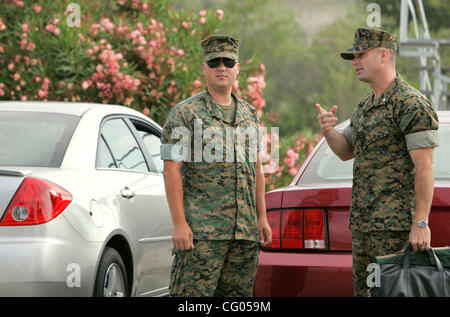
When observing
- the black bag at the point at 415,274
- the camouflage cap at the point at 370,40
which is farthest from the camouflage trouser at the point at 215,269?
the camouflage cap at the point at 370,40

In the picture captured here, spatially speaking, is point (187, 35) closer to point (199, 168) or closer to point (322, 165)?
point (322, 165)

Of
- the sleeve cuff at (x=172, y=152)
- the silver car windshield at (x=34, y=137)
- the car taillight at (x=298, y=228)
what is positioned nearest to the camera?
the sleeve cuff at (x=172, y=152)

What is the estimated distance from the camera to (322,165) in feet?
17.3

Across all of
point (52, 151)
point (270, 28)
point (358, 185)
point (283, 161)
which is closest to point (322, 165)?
point (358, 185)

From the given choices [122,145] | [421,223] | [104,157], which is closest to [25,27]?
[122,145]

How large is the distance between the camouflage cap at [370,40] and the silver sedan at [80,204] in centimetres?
176

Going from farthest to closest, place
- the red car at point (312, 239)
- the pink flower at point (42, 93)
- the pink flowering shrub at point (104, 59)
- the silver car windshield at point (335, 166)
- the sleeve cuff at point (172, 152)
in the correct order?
the pink flowering shrub at point (104, 59), the pink flower at point (42, 93), the silver car windshield at point (335, 166), the red car at point (312, 239), the sleeve cuff at point (172, 152)

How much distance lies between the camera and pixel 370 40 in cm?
438

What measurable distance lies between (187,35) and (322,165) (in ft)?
23.3

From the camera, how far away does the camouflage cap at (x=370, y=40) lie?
4.38m

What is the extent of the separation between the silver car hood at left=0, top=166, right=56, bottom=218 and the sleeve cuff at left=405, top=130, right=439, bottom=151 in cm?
205

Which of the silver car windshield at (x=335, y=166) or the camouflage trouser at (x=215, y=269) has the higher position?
the silver car windshield at (x=335, y=166)

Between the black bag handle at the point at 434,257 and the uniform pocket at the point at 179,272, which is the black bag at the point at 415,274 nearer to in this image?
the black bag handle at the point at 434,257

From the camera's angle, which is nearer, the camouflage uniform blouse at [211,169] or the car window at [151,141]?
the camouflage uniform blouse at [211,169]
